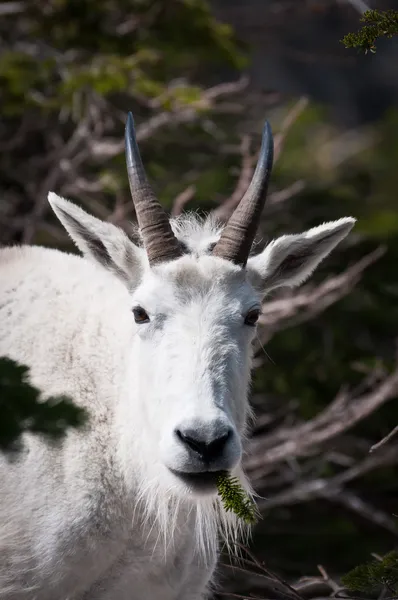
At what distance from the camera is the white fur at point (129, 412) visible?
15.3 feet

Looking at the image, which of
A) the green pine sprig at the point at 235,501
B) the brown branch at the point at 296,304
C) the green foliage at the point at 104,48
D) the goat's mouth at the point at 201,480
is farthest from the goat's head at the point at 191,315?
the green foliage at the point at 104,48

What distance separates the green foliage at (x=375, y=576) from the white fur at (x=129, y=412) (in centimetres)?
75

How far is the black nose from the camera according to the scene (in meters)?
4.27

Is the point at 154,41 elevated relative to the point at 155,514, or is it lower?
elevated

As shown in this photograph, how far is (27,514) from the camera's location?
4.85 meters

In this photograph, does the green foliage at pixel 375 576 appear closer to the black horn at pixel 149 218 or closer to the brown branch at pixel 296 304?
the black horn at pixel 149 218

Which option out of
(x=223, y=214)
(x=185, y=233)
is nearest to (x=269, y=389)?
(x=223, y=214)

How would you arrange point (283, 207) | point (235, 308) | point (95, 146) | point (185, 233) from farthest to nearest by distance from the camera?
point (283, 207) < point (95, 146) < point (185, 233) < point (235, 308)

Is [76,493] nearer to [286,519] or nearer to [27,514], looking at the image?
[27,514]

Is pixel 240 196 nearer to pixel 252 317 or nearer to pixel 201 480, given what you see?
pixel 252 317

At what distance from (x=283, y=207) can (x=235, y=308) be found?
18.7 feet

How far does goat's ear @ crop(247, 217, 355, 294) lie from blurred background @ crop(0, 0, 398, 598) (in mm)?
1970

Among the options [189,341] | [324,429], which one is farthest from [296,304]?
[189,341]

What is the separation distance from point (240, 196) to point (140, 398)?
3.39 meters
